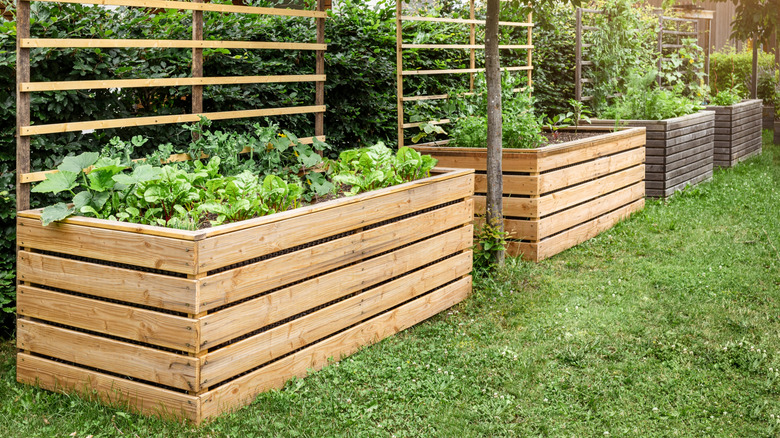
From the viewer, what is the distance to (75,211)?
3473 mm

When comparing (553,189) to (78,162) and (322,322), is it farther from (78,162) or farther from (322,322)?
(78,162)

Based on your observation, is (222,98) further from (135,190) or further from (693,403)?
(693,403)

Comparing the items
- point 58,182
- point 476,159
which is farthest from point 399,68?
point 58,182

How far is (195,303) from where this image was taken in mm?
3090

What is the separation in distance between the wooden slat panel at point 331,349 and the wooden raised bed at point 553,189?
1032 mm

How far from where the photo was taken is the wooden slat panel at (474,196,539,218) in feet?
19.0

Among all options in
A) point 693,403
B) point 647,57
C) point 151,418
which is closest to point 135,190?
point 151,418

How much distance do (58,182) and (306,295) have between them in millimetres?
1254

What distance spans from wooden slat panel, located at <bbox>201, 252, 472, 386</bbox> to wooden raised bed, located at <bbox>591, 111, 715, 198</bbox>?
4.07 m

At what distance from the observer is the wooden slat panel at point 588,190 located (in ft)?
19.5

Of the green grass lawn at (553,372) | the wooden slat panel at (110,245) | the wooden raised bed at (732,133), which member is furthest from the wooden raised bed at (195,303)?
the wooden raised bed at (732,133)

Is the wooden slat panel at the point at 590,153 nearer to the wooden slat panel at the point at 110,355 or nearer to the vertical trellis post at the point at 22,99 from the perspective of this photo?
the wooden slat panel at the point at 110,355

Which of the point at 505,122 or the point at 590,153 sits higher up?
the point at 505,122

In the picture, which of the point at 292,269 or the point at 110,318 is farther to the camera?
the point at 292,269
